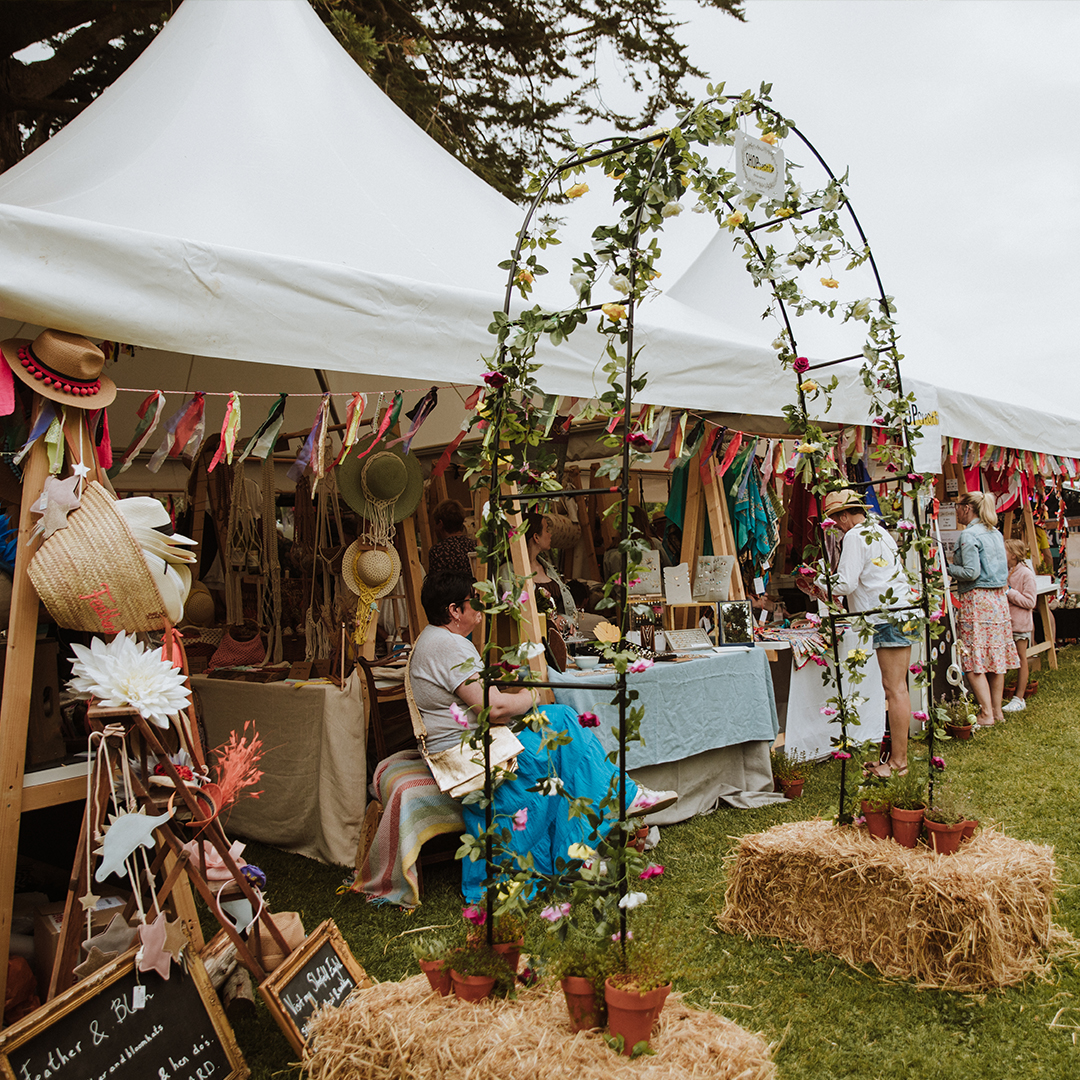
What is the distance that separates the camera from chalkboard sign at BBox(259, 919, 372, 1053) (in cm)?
193

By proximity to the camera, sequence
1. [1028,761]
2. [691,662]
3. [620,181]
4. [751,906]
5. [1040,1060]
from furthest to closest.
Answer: [1028,761], [691,662], [751,906], [1040,1060], [620,181]

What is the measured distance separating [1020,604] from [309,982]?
21.0ft

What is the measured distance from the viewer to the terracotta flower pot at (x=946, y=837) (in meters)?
2.51

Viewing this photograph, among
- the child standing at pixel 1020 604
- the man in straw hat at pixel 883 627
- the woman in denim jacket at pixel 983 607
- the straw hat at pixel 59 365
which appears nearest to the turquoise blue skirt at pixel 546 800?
the straw hat at pixel 59 365

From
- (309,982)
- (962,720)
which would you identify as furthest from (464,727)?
(962,720)

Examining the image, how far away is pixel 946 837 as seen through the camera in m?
2.52

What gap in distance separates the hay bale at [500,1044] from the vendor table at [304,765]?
1807 mm

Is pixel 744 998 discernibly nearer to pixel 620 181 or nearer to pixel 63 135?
pixel 620 181

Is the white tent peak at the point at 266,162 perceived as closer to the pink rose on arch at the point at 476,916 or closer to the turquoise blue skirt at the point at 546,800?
the turquoise blue skirt at the point at 546,800

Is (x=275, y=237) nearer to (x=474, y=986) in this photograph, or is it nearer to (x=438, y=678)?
(x=438, y=678)

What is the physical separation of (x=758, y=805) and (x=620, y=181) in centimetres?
322

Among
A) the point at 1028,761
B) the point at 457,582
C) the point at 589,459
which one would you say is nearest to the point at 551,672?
the point at 457,582

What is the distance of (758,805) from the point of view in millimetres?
4191

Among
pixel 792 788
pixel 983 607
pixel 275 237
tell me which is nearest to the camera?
pixel 275 237
